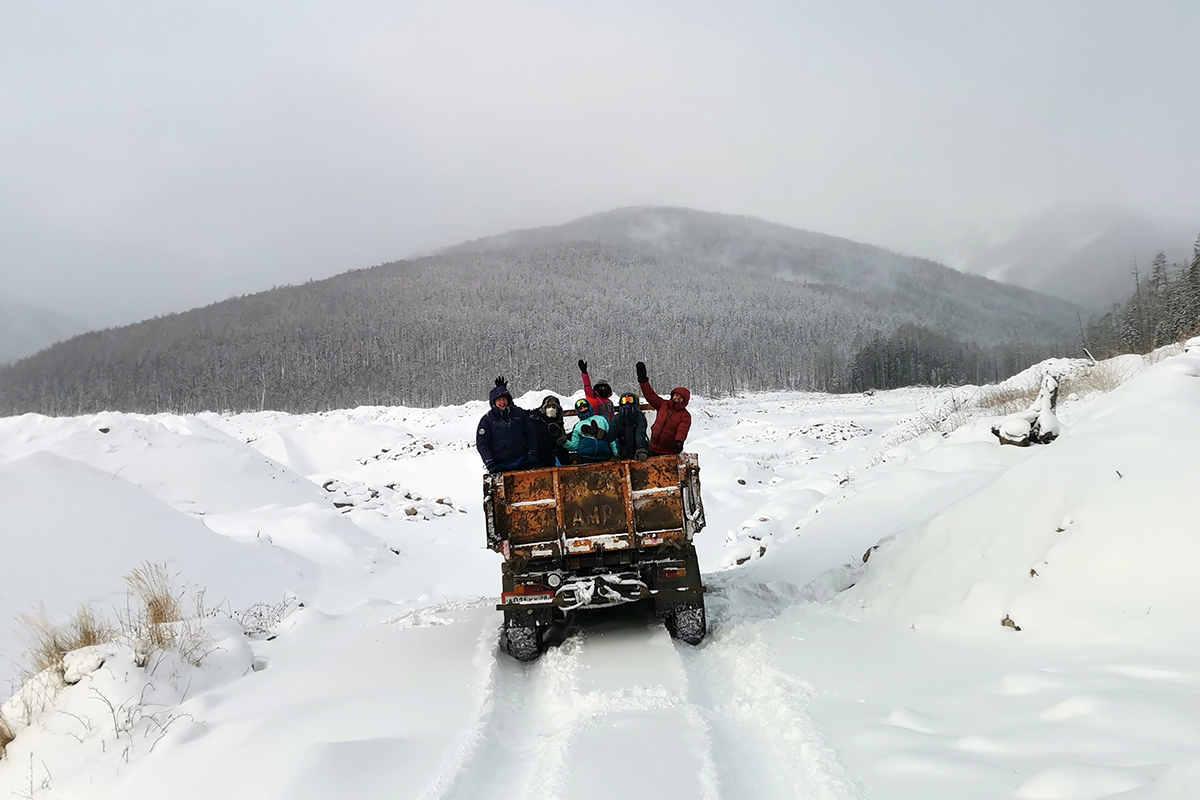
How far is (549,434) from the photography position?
26.8ft

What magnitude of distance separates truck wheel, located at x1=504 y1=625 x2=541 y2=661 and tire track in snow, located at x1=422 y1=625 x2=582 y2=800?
3.7 inches

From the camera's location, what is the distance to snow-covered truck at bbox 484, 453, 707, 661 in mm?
6641

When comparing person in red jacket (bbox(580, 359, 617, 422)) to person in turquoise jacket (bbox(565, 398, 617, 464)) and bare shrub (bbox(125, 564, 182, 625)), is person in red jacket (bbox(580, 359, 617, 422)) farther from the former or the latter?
bare shrub (bbox(125, 564, 182, 625))

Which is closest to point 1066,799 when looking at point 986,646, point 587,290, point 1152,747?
point 1152,747

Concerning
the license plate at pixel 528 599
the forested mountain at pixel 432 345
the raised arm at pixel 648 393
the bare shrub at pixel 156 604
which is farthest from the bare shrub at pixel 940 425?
the forested mountain at pixel 432 345

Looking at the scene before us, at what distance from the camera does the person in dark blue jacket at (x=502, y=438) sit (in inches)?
300

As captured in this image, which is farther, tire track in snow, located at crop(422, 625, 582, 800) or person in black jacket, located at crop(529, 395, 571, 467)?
person in black jacket, located at crop(529, 395, 571, 467)

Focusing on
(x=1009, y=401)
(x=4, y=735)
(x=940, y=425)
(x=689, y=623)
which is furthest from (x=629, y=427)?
(x=1009, y=401)

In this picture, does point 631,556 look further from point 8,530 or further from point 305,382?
point 305,382

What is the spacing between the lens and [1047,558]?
18.2ft

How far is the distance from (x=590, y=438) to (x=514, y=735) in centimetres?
→ 361

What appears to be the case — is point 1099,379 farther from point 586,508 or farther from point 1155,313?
point 1155,313

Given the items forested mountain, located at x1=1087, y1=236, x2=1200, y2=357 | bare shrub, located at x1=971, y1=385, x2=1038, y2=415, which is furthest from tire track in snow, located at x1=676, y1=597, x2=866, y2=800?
forested mountain, located at x1=1087, y1=236, x2=1200, y2=357

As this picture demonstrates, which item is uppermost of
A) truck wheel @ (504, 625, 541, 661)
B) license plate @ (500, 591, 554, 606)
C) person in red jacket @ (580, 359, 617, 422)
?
person in red jacket @ (580, 359, 617, 422)
